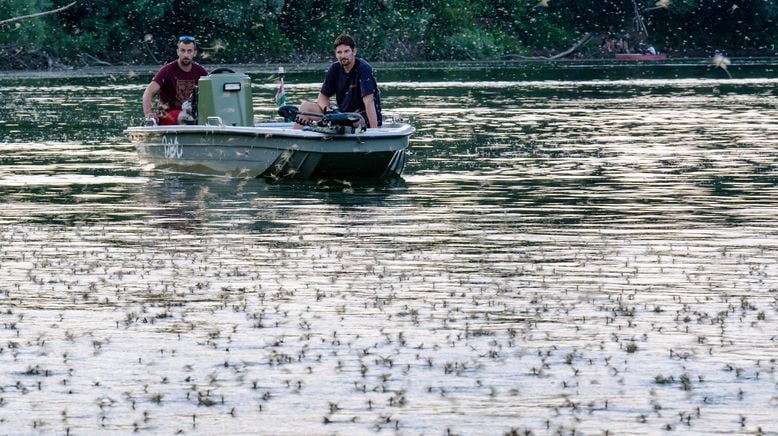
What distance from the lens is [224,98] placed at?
64.4 ft

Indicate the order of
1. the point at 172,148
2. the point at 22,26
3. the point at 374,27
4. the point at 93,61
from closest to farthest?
the point at 172,148 → the point at 22,26 → the point at 93,61 → the point at 374,27

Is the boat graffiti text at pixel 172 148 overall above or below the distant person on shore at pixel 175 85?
below

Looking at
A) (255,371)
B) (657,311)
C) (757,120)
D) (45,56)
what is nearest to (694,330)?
(657,311)

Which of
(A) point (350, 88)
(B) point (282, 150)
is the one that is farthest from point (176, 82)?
(A) point (350, 88)

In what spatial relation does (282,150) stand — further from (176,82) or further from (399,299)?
(399,299)

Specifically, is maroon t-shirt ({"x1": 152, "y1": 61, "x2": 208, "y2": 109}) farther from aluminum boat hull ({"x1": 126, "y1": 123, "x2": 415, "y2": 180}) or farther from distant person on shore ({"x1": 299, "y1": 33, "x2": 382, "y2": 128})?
distant person on shore ({"x1": 299, "y1": 33, "x2": 382, "y2": 128})

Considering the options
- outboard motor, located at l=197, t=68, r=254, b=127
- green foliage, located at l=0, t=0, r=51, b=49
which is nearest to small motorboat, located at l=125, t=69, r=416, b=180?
outboard motor, located at l=197, t=68, r=254, b=127

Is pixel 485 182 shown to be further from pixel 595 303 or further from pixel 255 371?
pixel 255 371

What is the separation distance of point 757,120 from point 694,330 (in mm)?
23050

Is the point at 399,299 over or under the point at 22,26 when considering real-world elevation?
under

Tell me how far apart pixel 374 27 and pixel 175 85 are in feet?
185

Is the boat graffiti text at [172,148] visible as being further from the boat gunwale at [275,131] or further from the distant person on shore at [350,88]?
the distant person on shore at [350,88]

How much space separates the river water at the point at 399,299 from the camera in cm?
797

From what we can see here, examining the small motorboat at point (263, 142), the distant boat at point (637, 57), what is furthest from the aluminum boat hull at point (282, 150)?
the distant boat at point (637, 57)
